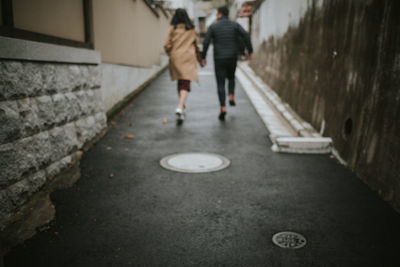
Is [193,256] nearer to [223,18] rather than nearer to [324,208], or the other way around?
[324,208]

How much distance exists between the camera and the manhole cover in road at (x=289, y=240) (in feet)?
9.68

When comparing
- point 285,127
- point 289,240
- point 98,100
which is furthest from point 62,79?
point 285,127

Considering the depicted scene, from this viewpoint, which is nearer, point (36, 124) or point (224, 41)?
point (36, 124)

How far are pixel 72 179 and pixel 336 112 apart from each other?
401cm

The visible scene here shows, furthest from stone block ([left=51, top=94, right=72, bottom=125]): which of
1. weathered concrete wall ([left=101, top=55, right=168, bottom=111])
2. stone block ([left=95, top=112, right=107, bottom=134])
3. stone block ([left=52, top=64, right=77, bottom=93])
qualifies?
weathered concrete wall ([left=101, top=55, right=168, bottom=111])

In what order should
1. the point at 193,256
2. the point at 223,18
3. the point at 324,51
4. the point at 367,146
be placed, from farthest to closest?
1. the point at 223,18
2. the point at 324,51
3. the point at 367,146
4. the point at 193,256

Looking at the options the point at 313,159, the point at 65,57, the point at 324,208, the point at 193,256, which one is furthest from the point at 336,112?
the point at 65,57

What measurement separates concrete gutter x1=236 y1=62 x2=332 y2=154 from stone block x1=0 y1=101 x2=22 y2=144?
3947mm

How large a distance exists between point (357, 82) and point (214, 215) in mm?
2776

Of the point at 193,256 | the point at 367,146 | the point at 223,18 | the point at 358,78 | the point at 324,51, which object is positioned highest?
the point at 223,18

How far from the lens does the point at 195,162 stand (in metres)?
5.25

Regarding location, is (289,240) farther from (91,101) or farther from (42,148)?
(91,101)

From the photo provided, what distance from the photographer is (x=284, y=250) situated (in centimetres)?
287

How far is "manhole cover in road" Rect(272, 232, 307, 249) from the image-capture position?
2.95 metres
